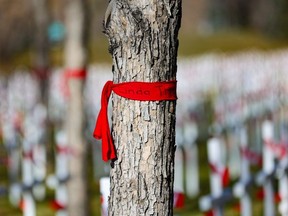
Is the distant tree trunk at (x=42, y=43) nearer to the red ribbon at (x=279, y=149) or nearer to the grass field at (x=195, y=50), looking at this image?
the grass field at (x=195, y=50)

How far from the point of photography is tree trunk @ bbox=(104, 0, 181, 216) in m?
4.34

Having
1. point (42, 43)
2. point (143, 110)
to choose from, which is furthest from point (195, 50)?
point (143, 110)

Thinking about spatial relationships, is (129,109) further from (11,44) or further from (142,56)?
(11,44)

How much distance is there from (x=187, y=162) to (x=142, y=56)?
9199 millimetres

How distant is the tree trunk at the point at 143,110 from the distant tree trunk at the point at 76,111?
166 inches

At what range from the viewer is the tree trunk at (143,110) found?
434cm

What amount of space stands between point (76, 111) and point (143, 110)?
15.1 ft

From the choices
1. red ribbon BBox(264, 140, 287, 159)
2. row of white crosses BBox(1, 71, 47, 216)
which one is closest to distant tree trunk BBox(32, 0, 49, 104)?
row of white crosses BBox(1, 71, 47, 216)

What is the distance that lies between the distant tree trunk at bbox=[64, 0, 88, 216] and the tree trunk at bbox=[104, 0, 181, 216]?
4.21 meters

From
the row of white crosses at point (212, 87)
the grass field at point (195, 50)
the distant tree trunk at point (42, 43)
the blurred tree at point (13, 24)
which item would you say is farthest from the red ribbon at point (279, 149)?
the blurred tree at point (13, 24)

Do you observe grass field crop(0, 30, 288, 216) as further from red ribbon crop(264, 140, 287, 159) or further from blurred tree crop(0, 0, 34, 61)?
red ribbon crop(264, 140, 287, 159)

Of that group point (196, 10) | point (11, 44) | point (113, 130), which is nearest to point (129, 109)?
point (113, 130)

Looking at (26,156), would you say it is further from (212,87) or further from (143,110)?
(212,87)

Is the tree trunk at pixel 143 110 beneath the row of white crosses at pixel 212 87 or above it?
above
